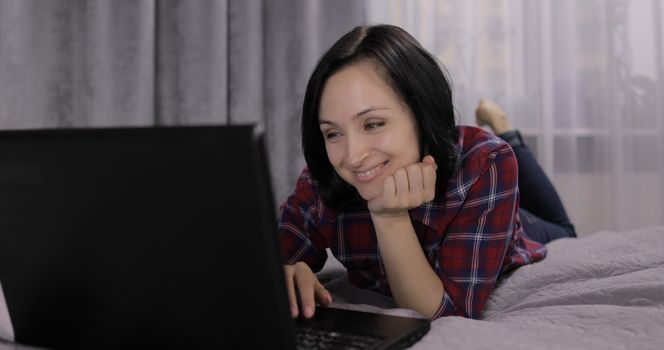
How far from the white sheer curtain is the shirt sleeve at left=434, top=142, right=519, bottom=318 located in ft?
4.70

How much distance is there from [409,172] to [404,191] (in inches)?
1.3

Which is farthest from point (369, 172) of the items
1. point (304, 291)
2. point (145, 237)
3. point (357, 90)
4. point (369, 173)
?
point (145, 237)

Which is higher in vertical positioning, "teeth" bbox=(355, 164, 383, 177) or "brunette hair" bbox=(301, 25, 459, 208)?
"brunette hair" bbox=(301, 25, 459, 208)

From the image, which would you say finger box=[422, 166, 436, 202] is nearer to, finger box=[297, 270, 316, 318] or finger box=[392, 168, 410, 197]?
finger box=[392, 168, 410, 197]

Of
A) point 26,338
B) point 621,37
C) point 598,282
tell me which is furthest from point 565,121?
point 26,338

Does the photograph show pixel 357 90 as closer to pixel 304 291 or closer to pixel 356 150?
pixel 356 150

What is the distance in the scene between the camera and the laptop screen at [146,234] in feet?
1.47

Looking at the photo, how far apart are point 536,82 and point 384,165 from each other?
160 cm

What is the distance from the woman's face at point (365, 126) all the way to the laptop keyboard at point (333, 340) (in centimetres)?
34

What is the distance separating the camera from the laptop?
1.47ft

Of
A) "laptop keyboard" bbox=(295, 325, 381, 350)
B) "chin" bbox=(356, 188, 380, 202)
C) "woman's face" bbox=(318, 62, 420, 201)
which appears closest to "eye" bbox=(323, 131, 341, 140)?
"woman's face" bbox=(318, 62, 420, 201)

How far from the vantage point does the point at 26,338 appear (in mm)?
654

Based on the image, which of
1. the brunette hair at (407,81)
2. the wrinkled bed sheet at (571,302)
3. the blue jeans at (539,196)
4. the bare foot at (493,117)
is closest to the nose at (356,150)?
the brunette hair at (407,81)

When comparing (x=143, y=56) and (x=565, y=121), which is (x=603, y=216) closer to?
(x=565, y=121)
